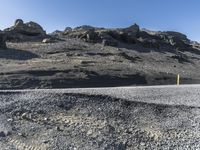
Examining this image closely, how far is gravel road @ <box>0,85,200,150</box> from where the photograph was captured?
1369 cm

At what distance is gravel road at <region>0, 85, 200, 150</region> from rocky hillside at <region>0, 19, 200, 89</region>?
37.2ft

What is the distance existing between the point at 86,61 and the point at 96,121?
78.5 ft

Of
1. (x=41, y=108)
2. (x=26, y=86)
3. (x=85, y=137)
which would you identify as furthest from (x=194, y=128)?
(x=26, y=86)

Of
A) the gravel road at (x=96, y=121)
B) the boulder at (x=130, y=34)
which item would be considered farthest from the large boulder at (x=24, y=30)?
the gravel road at (x=96, y=121)

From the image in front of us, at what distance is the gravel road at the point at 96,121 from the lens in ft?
44.9

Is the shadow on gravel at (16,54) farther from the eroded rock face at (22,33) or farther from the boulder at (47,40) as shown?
the eroded rock face at (22,33)

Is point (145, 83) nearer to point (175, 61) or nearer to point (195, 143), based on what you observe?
point (175, 61)

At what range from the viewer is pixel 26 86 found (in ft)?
93.5

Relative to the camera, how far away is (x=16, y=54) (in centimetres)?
3947

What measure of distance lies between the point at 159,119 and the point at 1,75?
1610 centimetres

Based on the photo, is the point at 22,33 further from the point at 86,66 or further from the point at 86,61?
the point at 86,66

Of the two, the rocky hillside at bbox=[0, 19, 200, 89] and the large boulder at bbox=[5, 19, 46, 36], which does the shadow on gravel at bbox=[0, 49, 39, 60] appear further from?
the large boulder at bbox=[5, 19, 46, 36]

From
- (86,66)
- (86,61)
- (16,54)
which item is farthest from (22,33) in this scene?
(86,66)

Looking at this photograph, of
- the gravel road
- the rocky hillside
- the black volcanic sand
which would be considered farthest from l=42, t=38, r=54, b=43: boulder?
the gravel road
